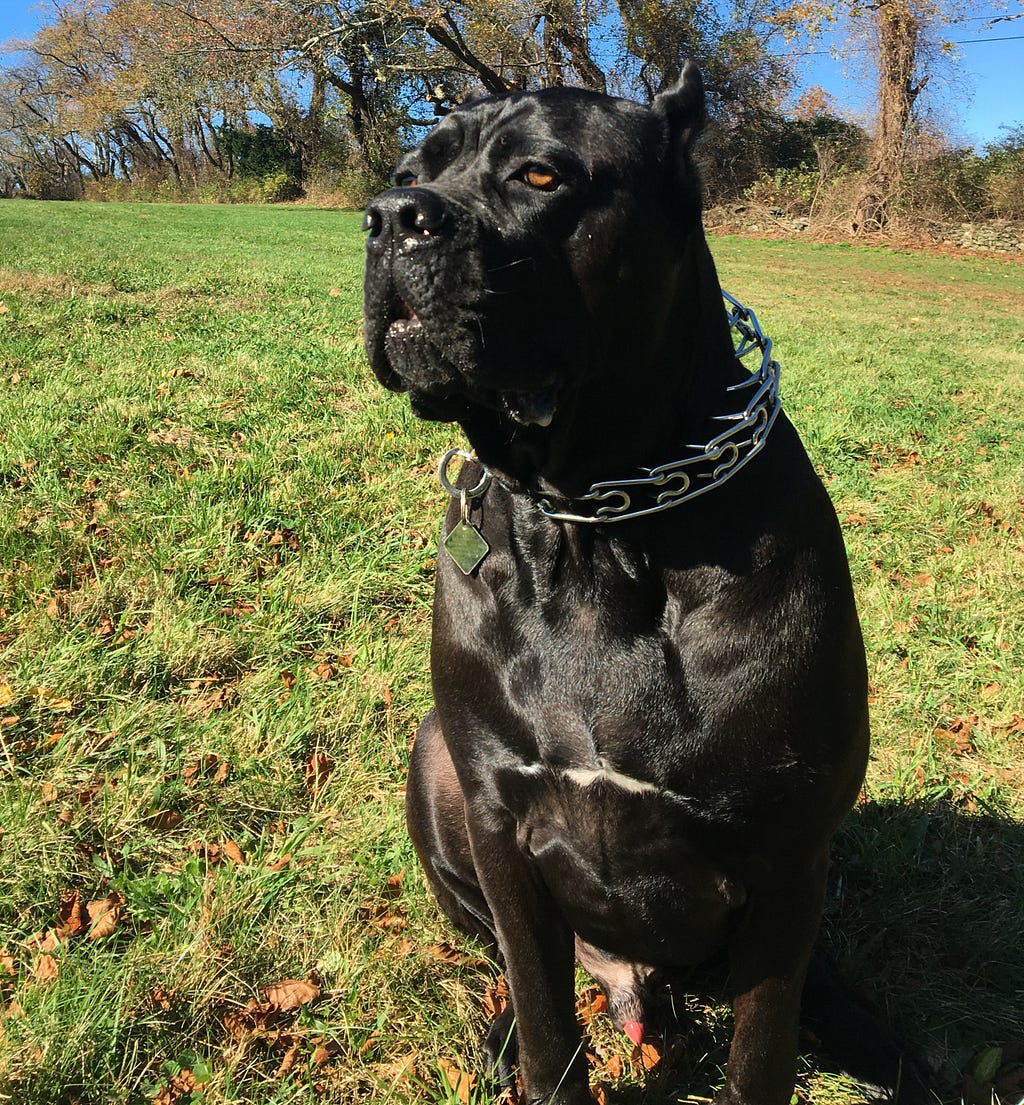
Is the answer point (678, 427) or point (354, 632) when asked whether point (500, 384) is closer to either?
point (678, 427)

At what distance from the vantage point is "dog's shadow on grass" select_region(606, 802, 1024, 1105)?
212 centimetres

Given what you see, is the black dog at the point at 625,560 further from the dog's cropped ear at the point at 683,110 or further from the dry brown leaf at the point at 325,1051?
the dry brown leaf at the point at 325,1051

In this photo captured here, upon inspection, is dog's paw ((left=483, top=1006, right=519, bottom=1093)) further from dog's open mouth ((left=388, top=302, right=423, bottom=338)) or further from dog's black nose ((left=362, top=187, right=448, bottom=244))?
dog's black nose ((left=362, top=187, right=448, bottom=244))

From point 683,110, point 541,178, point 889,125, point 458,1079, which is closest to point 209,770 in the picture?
point 458,1079

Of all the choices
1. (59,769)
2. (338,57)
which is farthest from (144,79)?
(59,769)

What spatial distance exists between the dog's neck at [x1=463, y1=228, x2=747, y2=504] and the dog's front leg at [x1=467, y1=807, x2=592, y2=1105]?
74cm

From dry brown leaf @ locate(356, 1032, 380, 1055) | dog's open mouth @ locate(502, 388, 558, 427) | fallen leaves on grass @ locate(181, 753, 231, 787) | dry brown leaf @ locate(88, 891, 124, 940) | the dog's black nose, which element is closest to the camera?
the dog's black nose

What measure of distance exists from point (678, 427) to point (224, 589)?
244 centimetres

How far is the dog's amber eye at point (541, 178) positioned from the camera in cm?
159

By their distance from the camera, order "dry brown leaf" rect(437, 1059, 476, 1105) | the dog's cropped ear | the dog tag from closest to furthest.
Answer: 1. the dog's cropped ear
2. the dog tag
3. "dry brown leaf" rect(437, 1059, 476, 1105)

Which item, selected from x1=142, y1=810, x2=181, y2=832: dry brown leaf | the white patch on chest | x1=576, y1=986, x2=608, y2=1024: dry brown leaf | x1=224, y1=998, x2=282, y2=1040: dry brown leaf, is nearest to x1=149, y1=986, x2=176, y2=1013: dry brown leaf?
x1=224, y1=998, x2=282, y2=1040: dry brown leaf

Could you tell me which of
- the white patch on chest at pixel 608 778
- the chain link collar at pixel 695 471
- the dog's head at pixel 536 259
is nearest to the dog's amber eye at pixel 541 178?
the dog's head at pixel 536 259

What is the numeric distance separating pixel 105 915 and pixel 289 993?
55cm

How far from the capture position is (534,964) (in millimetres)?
1855
